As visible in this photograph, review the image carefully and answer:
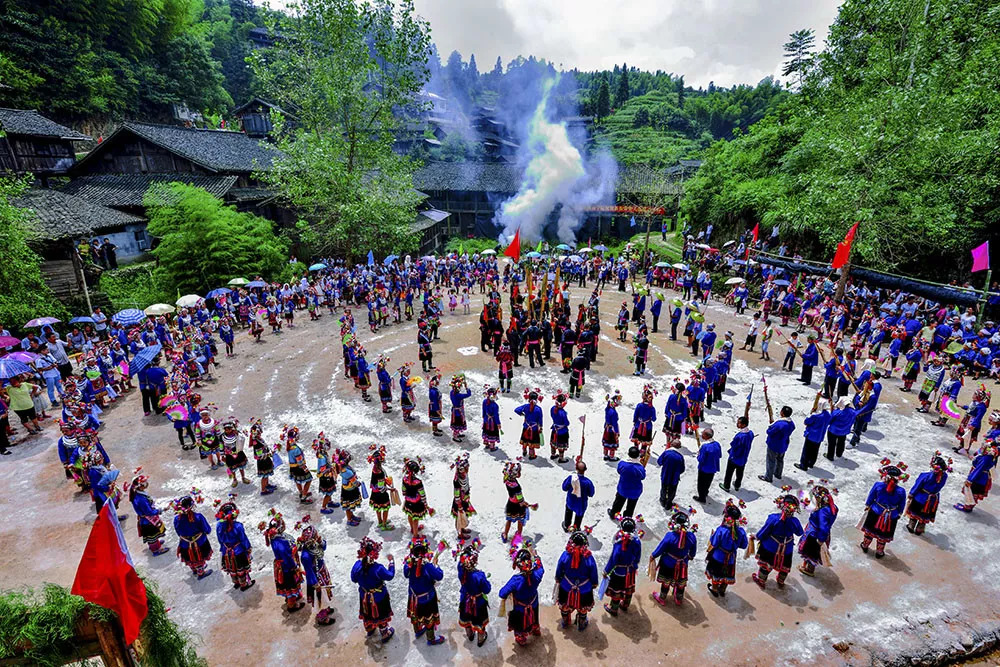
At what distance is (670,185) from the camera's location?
144ft

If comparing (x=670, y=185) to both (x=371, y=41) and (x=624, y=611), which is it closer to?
(x=371, y=41)

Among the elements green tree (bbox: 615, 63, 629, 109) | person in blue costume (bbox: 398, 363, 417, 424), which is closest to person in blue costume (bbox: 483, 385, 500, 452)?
person in blue costume (bbox: 398, 363, 417, 424)

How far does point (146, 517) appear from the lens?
8.55 m

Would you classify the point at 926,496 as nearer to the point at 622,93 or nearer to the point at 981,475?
the point at 981,475

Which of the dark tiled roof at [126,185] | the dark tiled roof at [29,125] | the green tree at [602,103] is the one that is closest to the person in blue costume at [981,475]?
the dark tiled roof at [126,185]

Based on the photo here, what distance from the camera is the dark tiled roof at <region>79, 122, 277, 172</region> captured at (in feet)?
103

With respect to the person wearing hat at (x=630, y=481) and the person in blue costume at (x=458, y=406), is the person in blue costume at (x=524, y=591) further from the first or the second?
the person in blue costume at (x=458, y=406)

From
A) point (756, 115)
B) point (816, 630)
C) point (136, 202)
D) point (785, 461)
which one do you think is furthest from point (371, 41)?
point (756, 115)

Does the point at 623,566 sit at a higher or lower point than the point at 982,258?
lower

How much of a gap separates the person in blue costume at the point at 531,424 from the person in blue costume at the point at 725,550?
4352 mm

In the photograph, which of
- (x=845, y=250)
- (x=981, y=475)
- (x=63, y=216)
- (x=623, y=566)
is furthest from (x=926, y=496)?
(x=63, y=216)

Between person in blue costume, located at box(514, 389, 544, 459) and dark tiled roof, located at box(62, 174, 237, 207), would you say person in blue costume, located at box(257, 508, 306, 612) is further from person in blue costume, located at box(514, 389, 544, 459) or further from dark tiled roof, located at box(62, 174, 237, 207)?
dark tiled roof, located at box(62, 174, 237, 207)

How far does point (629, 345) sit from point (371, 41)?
23.9 meters

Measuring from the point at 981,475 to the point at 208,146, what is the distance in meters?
42.0
